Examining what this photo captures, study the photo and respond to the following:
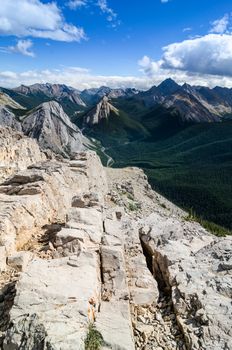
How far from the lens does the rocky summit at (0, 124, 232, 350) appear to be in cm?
1881

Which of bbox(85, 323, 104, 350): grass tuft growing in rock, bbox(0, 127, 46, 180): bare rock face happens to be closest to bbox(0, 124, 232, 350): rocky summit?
bbox(85, 323, 104, 350): grass tuft growing in rock

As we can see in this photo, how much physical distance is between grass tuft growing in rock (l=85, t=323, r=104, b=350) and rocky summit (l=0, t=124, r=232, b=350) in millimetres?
54

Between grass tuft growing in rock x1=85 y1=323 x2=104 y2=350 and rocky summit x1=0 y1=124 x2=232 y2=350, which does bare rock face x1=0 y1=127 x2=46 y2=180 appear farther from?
grass tuft growing in rock x1=85 y1=323 x2=104 y2=350

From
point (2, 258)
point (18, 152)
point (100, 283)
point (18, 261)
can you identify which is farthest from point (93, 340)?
point (18, 152)

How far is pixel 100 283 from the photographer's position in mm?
24953

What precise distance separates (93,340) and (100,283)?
6.95 metres

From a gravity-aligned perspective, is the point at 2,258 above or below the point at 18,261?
above

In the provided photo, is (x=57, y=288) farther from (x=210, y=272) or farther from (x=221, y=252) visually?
(x=221, y=252)

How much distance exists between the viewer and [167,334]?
73.7 ft

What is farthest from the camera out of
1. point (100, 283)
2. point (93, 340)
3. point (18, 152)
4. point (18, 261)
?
point (18, 152)

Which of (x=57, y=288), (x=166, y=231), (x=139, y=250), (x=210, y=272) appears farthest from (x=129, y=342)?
(x=166, y=231)

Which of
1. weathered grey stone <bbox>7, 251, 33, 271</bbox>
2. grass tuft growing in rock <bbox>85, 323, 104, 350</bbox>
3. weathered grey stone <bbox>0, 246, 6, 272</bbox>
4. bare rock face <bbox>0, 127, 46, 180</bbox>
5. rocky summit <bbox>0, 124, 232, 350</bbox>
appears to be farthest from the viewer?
bare rock face <bbox>0, 127, 46, 180</bbox>

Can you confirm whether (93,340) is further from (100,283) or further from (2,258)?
(2,258)

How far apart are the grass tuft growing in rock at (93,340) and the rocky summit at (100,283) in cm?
5
